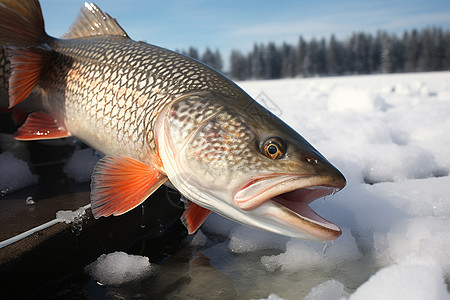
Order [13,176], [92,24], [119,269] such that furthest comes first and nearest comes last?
[92,24]
[13,176]
[119,269]

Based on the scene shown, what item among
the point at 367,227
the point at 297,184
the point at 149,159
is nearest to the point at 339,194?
the point at 367,227

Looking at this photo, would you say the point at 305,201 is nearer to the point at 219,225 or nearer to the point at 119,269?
the point at 219,225

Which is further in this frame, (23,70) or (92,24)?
(92,24)

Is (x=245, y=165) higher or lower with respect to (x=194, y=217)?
higher

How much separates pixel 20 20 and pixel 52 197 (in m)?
1.44

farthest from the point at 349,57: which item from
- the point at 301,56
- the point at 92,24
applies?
the point at 92,24

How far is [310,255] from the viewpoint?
85.5 inches

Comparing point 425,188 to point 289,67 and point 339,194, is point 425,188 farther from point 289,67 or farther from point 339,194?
point 289,67

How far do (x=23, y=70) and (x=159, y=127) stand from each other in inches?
56.5

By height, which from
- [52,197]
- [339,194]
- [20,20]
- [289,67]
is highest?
[20,20]

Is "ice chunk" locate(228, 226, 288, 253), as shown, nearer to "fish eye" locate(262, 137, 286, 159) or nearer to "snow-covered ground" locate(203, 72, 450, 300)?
"snow-covered ground" locate(203, 72, 450, 300)

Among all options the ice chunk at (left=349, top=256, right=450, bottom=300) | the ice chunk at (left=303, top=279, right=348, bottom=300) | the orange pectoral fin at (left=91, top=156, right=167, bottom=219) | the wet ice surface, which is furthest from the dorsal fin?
the ice chunk at (left=349, top=256, right=450, bottom=300)

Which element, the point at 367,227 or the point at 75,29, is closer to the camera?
the point at 367,227

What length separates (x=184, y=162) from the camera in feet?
6.88
